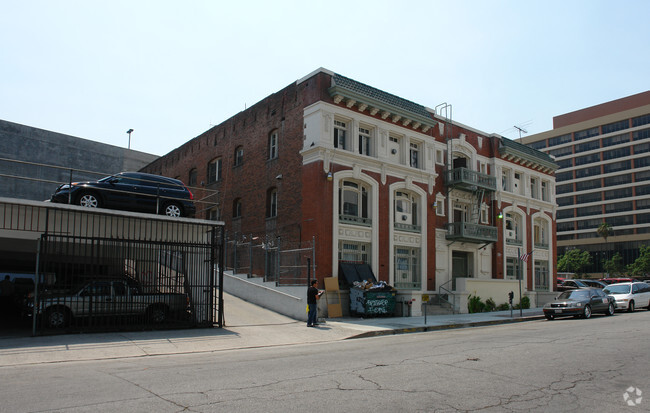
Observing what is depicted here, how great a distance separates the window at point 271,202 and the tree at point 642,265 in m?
70.4

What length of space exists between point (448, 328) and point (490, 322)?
304cm

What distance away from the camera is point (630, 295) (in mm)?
25281

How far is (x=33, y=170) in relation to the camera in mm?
39188

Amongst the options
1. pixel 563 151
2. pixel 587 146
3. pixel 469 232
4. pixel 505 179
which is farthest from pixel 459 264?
pixel 563 151

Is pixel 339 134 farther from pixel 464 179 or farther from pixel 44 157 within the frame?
pixel 44 157

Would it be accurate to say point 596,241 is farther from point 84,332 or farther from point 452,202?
point 84,332

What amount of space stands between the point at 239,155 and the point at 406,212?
407 inches

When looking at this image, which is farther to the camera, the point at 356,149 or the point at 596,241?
the point at 596,241

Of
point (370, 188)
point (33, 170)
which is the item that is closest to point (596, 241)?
point (370, 188)

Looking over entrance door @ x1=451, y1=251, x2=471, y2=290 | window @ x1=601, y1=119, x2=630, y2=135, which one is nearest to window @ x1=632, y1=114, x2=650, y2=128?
window @ x1=601, y1=119, x2=630, y2=135

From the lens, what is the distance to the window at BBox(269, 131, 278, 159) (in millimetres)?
26453

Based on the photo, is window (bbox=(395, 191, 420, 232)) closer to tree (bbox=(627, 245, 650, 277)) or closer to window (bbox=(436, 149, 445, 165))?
window (bbox=(436, 149, 445, 165))

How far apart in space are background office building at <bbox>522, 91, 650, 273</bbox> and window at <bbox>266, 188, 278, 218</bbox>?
7745 centimetres

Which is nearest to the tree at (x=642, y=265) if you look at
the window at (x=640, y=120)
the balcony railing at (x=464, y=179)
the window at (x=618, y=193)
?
the window at (x=618, y=193)
